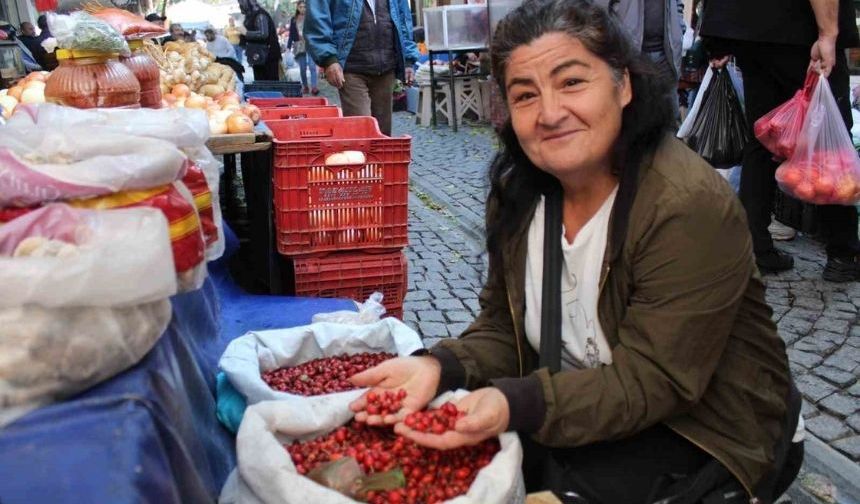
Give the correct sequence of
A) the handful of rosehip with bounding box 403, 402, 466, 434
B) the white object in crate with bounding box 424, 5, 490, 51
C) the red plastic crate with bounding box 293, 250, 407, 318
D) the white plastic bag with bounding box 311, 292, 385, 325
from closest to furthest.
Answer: the handful of rosehip with bounding box 403, 402, 466, 434, the white plastic bag with bounding box 311, 292, 385, 325, the red plastic crate with bounding box 293, 250, 407, 318, the white object in crate with bounding box 424, 5, 490, 51

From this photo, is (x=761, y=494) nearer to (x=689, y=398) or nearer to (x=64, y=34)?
(x=689, y=398)

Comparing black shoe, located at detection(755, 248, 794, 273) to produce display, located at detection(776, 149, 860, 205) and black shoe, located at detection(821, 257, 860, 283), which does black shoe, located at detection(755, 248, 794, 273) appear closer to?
black shoe, located at detection(821, 257, 860, 283)

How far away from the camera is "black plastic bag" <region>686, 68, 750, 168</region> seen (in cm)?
504

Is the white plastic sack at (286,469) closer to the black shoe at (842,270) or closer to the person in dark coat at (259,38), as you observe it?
the black shoe at (842,270)

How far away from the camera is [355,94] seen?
6551 millimetres

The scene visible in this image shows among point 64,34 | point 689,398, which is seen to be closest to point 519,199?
point 689,398

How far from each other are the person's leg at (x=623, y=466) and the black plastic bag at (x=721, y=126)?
352 cm

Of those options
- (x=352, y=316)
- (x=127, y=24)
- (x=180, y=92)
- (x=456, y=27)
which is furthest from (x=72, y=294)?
(x=456, y=27)

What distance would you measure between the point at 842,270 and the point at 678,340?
3399 mm

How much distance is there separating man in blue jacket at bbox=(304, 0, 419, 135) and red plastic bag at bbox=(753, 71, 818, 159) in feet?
10.8

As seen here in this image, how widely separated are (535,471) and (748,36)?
10.9 feet

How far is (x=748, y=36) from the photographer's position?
442 cm

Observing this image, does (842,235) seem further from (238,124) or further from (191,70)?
(191,70)

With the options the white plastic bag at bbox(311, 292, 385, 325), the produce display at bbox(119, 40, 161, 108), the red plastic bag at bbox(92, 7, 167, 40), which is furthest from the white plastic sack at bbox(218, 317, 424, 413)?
the red plastic bag at bbox(92, 7, 167, 40)
